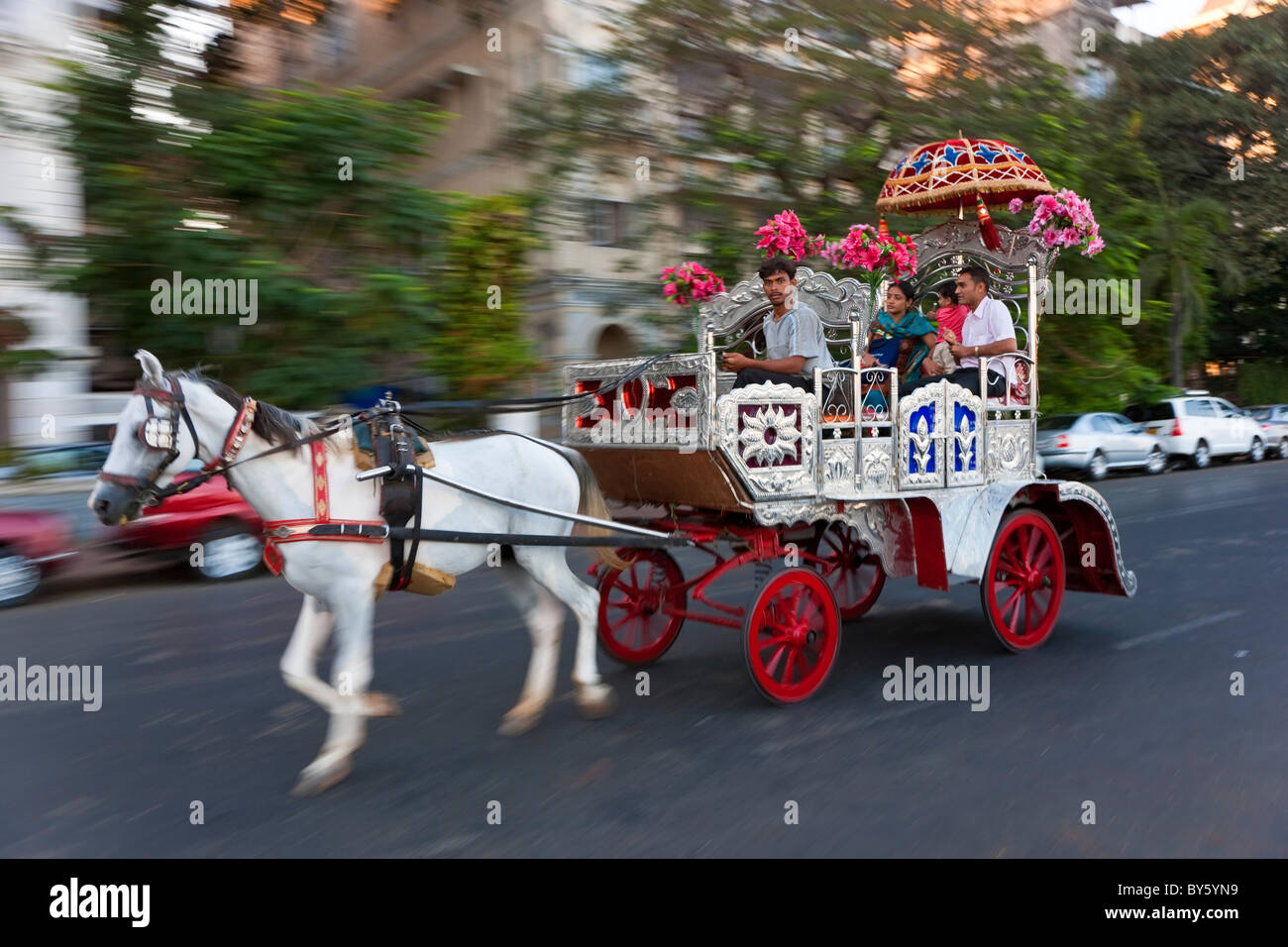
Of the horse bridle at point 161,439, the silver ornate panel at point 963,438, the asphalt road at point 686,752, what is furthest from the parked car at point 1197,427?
the horse bridle at point 161,439

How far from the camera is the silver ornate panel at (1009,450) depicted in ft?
20.7

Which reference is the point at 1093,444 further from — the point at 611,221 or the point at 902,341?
the point at 902,341

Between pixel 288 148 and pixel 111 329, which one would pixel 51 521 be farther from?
pixel 288 148

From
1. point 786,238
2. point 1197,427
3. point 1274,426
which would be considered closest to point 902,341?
point 786,238

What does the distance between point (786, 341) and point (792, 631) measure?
1.55m

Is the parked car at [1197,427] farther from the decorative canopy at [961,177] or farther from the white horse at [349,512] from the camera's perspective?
the white horse at [349,512]

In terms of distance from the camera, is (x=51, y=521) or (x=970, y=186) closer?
(x=970, y=186)

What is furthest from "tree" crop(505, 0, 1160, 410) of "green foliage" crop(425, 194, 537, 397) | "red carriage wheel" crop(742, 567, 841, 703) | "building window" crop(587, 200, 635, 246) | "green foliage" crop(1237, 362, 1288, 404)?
"green foliage" crop(1237, 362, 1288, 404)

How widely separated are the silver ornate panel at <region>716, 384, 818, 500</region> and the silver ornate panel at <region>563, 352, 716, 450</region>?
11 centimetres

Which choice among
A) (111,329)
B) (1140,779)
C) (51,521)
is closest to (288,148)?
(111,329)

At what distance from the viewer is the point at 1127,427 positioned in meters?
19.7

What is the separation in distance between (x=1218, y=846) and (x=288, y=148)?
28.1ft

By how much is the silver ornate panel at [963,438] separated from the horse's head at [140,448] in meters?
4.08
